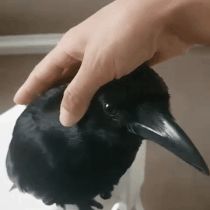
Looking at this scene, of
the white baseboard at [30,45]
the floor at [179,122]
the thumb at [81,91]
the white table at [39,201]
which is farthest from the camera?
the white baseboard at [30,45]

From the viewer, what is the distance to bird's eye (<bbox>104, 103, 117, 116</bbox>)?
0.58 metres

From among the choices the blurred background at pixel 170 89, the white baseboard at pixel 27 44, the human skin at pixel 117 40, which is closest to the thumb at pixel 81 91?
the human skin at pixel 117 40

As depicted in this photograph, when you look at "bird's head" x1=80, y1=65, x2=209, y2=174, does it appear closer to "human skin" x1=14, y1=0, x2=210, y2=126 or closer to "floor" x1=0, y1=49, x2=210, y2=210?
"human skin" x1=14, y1=0, x2=210, y2=126

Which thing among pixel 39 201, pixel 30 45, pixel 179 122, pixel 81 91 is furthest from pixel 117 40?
pixel 30 45

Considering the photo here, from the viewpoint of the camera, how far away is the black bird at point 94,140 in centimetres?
58

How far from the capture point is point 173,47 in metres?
0.65

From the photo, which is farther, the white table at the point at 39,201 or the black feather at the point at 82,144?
the white table at the point at 39,201

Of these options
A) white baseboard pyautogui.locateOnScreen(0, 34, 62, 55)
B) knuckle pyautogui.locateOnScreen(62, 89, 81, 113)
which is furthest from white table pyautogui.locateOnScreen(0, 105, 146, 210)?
white baseboard pyautogui.locateOnScreen(0, 34, 62, 55)

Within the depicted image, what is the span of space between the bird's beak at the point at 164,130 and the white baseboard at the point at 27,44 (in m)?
0.74

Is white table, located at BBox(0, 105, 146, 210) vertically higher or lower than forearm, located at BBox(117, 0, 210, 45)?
lower

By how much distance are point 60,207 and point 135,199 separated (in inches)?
4.6

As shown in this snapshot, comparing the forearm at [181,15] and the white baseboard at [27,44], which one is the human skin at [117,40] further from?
the white baseboard at [27,44]

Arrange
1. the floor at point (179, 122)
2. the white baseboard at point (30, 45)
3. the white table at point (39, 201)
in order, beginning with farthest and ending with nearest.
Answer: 1. the white baseboard at point (30, 45)
2. the floor at point (179, 122)
3. the white table at point (39, 201)

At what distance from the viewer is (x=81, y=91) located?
22.7 inches
